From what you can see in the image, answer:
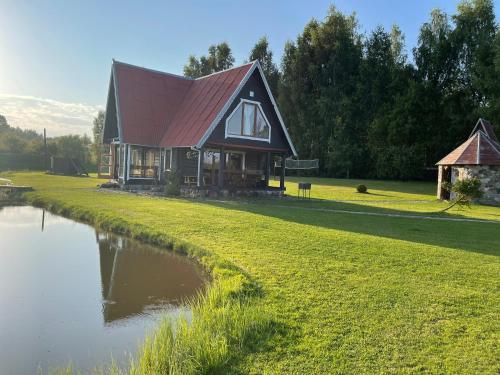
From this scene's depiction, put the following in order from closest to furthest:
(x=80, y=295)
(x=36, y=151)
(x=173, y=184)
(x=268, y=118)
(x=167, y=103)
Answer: (x=80, y=295) < (x=173, y=184) < (x=268, y=118) < (x=167, y=103) < (x=36, y=151)

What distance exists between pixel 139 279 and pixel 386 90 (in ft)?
116

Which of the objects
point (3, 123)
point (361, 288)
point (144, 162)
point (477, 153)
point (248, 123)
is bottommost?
point (361, 288)

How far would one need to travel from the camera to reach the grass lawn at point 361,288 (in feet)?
12.2

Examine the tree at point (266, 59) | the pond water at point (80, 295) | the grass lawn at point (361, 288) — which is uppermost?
the tree at point (266, 59)

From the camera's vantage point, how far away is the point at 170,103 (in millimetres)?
21812

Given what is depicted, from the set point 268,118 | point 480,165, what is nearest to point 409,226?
point 268,118

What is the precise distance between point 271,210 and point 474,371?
403 inches

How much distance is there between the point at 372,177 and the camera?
122ft

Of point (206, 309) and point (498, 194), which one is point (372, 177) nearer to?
point (498, 194)

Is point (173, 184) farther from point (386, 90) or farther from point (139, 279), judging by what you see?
point (386, 90)

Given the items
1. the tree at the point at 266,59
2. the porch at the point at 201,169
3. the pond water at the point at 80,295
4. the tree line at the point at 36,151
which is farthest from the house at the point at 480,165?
the tree line at the point at 36,151

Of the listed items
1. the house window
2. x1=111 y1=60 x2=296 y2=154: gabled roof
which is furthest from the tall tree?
the house window

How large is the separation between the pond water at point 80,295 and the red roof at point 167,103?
30.4ft

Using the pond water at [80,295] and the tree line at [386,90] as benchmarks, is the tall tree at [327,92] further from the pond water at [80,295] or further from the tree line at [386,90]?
the pond water at [80,295]
